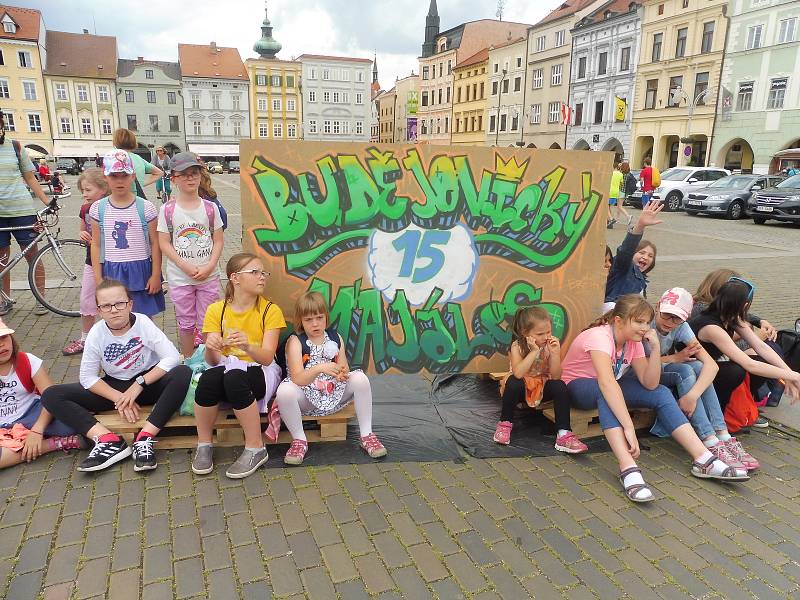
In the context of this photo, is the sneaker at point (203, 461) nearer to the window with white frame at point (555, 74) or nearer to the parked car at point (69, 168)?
the window with white frame at point (555, 74)

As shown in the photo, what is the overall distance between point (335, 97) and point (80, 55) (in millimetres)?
34638

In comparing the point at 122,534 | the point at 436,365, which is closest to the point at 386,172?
the point at 436,365

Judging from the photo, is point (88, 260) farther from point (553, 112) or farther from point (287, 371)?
point (553, 112)

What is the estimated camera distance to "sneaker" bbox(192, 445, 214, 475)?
3247mm

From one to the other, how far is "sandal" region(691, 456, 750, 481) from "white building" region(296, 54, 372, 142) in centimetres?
8461

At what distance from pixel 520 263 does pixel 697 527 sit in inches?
79.4

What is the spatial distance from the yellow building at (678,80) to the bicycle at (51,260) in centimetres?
3447

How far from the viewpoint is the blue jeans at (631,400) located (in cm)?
355

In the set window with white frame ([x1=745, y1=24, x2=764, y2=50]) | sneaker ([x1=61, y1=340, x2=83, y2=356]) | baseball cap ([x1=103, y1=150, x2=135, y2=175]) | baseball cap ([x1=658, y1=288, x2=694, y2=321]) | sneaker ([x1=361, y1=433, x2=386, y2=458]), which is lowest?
sneaker ([x1=361, y1=433, x2=386, y2=458])

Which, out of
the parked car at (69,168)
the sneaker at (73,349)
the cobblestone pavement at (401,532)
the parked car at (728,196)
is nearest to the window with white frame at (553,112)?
the parked car at (728,196)

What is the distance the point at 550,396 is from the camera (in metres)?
3.94

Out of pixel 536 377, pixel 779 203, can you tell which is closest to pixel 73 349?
pixel 536 377

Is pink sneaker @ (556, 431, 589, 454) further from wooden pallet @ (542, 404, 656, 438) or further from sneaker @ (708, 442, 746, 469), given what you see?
sneaker @ (708, 442, 746, 469)

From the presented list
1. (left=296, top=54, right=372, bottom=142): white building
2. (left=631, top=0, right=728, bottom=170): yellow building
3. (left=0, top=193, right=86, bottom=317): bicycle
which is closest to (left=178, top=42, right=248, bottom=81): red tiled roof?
(left=296, top=54, right=372, bottom=142): white building
